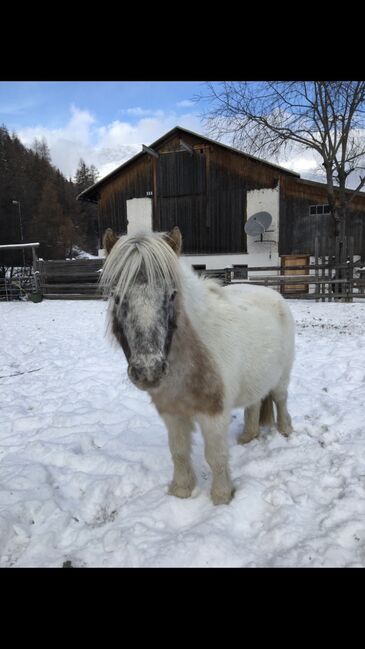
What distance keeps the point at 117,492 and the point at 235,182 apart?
77.6ft

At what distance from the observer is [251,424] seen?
4098mm

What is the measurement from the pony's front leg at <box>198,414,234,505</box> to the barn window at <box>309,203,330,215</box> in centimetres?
2247

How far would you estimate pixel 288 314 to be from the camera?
13.9 ft

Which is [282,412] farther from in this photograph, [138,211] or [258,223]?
[138,211]

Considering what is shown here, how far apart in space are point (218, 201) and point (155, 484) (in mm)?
23328

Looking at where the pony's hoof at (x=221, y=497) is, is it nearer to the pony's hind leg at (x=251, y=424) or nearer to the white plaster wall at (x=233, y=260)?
the pony's hind leg at (x=251, y=424)

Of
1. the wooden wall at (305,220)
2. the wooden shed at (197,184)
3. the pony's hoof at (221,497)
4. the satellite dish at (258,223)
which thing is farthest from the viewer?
the wooden shed at (197,184)

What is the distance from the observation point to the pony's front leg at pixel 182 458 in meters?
3.06

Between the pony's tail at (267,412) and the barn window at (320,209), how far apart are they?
21.0 m

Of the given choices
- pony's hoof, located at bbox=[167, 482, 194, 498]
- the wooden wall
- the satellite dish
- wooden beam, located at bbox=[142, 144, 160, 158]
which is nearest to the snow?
pony's hoof, located at bbox=[167, 482, 194, 498]

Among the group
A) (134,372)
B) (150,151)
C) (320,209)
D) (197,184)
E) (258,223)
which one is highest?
(150,151)

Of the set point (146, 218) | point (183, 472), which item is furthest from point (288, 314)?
point (146, 218)

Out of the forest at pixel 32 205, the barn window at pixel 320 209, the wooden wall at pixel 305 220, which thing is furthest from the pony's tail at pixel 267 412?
the forest at pixel 32 205

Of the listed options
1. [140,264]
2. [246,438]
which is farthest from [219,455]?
[140,264]
